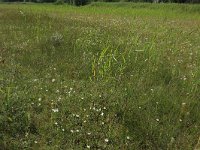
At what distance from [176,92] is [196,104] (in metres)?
0.48

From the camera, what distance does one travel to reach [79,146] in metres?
4.34

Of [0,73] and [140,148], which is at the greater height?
[0,73]

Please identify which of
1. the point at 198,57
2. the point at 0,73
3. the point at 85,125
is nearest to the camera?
the point at 85,125

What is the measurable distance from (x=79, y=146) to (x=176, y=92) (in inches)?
92.7

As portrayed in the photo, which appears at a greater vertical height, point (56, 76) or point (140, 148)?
point (56, 76)

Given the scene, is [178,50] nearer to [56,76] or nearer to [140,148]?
[56,76]

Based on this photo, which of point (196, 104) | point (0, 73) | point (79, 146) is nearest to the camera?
point (79, 146)

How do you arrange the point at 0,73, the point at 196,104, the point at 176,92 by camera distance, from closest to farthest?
the point at 196,104 < the point at 176,92 < the point at 0,73

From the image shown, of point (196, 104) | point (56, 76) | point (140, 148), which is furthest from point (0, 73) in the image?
point (196, 104)

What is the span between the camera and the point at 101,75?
6305 mm

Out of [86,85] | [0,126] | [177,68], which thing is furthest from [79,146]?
[177,68]

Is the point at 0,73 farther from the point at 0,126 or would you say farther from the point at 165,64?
the point at 165,64

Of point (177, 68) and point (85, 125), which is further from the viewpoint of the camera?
point (177, 68)

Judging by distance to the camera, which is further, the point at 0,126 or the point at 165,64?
the point at 165,64
